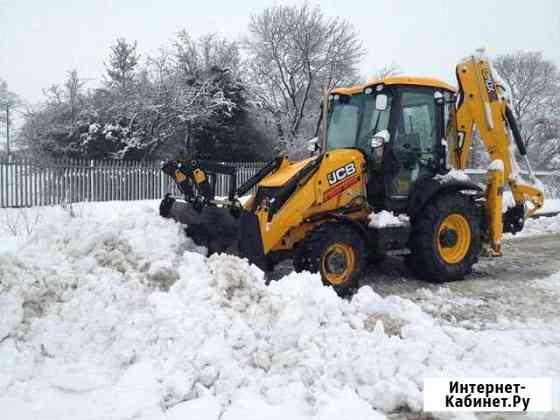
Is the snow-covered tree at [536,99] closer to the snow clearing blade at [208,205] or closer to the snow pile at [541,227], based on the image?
the snow pile at [541,227]

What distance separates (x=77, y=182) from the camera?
47.3ft

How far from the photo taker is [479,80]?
6848mm

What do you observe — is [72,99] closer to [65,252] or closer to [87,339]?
[65,252]

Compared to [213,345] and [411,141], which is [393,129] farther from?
[213,345]

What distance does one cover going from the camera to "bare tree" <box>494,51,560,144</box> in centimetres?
3316

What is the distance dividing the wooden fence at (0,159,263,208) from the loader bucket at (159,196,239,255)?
21.6 feet

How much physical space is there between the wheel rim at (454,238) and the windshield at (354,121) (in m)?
1.57

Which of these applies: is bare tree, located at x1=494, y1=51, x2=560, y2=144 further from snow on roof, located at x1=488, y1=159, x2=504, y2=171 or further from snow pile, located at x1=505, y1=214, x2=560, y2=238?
snow on roof, located at x1=488, y1=159, x2=504, y2=171

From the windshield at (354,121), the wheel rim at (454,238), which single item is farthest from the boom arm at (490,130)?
the windshield at (354,121)

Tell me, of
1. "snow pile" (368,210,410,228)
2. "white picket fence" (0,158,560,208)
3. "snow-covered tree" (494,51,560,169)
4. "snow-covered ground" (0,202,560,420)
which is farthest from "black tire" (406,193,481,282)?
"snow-covered tree" (494,51,560,169)

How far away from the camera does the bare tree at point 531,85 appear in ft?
109

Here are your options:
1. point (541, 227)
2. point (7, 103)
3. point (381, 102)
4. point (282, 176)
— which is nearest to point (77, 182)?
point (282, 176)

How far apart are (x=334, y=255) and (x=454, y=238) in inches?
85.4

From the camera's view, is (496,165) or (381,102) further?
(496,165)
